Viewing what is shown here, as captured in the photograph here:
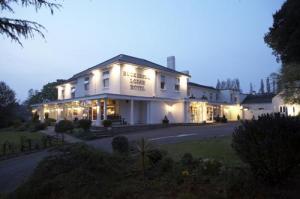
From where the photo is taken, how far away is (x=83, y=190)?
7352mm

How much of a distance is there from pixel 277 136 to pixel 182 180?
93.6 inches

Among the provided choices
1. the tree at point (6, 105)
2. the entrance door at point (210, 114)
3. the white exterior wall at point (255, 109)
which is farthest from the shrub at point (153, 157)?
the white exterior wall at point (255, 109)

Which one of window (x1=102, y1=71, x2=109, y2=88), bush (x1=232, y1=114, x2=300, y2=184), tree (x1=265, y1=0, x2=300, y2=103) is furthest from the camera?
window (x1=102, y1=71, x2=109, y2=88)

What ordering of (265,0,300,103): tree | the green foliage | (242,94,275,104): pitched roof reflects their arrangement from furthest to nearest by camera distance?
(242,94,275,104): pitched roof, the green foliage, (265,0,300,103): tree

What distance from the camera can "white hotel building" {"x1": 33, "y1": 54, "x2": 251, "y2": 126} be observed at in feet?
105

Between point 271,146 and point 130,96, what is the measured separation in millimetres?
25018

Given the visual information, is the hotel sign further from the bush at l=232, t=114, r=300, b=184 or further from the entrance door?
the bush at l=232, t=114, r=300, b=184

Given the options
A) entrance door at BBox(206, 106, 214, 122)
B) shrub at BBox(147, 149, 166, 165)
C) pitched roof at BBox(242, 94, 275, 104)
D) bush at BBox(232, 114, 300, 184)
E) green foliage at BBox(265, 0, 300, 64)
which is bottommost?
shrub at BBox(147, 149, 166, 165)

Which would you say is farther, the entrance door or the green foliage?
the entrance door

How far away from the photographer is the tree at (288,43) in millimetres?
17523

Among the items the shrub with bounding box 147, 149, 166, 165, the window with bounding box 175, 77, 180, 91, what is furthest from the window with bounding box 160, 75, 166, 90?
the shrub with bounding box 147, 149, 166, 165

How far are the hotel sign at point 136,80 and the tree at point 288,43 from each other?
13.5 m

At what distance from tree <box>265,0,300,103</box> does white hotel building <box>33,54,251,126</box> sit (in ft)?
44.1

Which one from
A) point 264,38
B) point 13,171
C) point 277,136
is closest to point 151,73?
point 264,38
